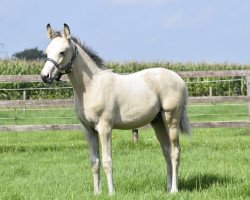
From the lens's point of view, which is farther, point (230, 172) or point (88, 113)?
point (230, 172)

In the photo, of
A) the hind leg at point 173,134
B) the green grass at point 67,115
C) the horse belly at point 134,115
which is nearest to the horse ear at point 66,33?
the horse belly at point 134,115

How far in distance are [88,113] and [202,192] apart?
5.16ft

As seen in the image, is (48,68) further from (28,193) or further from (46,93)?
(46,93)

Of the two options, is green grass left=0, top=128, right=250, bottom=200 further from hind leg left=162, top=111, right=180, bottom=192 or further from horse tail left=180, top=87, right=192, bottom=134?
horse tail left=180, top=87, right=192, bottom=134

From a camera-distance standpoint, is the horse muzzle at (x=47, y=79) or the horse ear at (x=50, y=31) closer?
the horse muzzle at (x=47, y=79)

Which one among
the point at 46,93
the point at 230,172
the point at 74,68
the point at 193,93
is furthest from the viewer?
the point at 193,93

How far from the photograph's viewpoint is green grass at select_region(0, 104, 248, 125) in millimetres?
19750

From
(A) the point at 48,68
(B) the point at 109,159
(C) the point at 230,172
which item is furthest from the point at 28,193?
(C) the point at 230,172

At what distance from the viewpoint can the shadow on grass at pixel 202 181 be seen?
6.87 m

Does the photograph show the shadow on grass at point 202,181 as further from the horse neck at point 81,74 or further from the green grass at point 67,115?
the green grass at point 67,115

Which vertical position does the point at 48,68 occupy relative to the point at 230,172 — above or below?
above

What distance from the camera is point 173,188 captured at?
263 inches

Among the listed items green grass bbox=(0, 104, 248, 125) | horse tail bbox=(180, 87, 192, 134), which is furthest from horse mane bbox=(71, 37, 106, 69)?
green grass bbox=(0, 104, 248, 125)

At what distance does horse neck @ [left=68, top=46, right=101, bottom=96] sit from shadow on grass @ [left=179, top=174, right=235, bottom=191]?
5.85 feet
